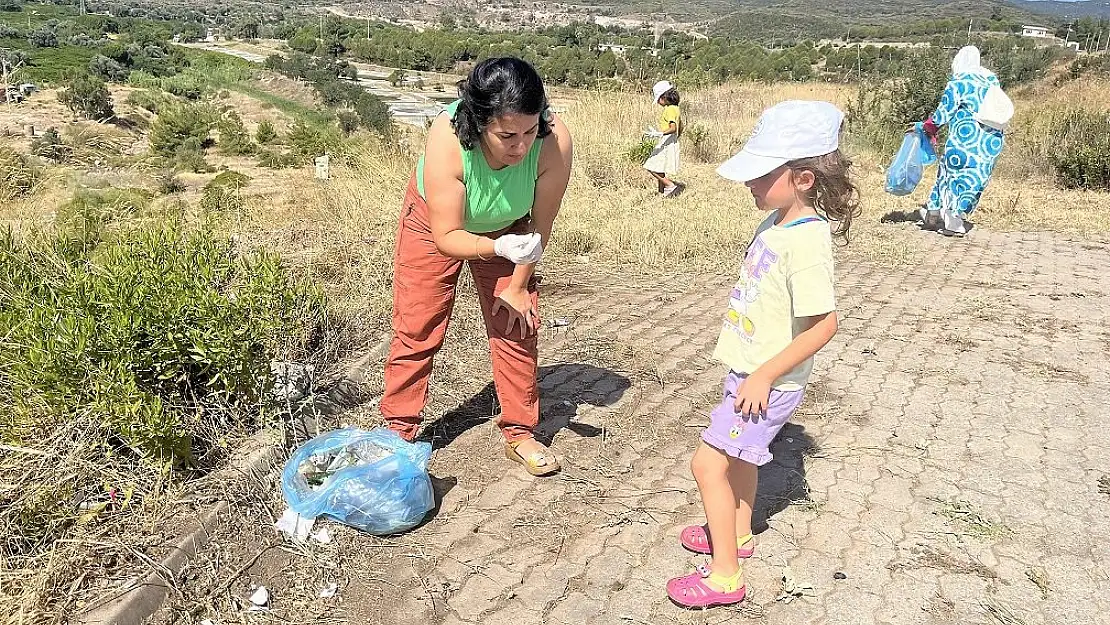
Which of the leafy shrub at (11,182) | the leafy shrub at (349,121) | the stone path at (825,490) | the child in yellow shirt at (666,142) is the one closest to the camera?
the stone path at (825,490)

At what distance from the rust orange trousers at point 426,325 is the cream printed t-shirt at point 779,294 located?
1021 millimetres

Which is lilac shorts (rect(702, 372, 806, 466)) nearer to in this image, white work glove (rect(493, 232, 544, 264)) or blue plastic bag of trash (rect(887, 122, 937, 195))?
white work glove (rect(493, 232, 544, 264))

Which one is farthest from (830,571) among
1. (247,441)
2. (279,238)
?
(279,238)

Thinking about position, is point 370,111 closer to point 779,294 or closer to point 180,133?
point 180,133

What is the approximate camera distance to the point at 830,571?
267cm

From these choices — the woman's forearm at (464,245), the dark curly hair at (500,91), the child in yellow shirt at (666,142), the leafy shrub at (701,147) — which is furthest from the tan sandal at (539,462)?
the leafy shrub at (701,147)

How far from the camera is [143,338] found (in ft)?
9.50

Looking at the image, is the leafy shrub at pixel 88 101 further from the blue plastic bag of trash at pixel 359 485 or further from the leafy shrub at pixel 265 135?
the blue plastic bag of trash at pixel 359 485

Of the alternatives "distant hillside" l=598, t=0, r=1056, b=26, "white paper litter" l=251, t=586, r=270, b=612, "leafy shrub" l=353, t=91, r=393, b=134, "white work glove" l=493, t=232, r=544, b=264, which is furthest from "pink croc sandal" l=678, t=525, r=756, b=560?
"distant hillside" l=598, t=0, r=1056, b=26

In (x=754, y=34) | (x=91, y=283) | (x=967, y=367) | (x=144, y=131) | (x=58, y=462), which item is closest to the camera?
(x=58, y=462)

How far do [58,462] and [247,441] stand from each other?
2.16 feet

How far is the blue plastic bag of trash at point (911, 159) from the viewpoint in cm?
815

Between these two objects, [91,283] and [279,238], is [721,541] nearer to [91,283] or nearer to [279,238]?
[91,283]

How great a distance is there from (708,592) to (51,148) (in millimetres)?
19883
